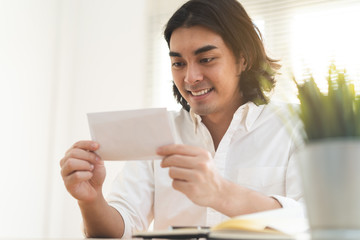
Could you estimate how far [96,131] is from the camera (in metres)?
1.05

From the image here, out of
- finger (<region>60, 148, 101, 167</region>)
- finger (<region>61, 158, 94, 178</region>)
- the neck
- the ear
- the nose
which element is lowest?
finger (<region>61, 158, 94, 178</region>)

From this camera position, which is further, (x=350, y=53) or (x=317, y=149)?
(x=350, y=53)

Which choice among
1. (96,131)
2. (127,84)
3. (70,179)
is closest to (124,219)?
(70,179)

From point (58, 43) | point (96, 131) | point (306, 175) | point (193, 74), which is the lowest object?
point (306, 175)

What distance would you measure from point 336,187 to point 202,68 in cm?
120

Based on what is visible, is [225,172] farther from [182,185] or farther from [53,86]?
[53,86]

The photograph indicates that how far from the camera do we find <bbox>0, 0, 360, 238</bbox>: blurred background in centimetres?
258

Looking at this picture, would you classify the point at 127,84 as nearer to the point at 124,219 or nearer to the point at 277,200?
the point at 124,219

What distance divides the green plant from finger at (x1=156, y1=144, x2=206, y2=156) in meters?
0.46

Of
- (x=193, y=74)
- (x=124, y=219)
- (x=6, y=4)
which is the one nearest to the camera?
(x=124, y=219)

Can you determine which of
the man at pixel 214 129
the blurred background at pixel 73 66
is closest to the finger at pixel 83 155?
the man at pixel 214 129

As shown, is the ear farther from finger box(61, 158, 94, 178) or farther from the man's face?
finger box(61, 158, 94, 178)

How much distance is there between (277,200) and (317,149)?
75cm

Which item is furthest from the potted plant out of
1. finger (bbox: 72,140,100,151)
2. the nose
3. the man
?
the nose
